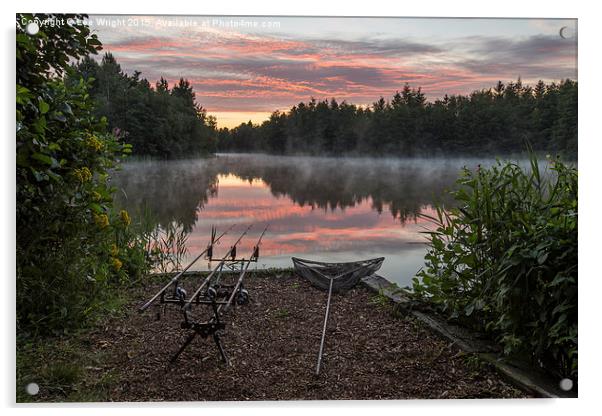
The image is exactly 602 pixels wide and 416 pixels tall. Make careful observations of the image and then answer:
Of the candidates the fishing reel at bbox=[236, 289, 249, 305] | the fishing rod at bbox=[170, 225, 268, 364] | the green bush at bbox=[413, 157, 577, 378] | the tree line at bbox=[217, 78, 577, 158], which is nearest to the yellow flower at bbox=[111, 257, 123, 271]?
the fishing rod at bbox=[170, 225, 268, 364]

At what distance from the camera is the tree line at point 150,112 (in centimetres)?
354

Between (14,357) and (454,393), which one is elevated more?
(14,357)

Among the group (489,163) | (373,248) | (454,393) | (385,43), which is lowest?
(454,393)

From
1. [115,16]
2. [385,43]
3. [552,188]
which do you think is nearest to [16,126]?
[115,16]

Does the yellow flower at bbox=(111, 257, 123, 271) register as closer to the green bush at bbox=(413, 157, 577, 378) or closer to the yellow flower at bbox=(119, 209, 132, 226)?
the yellow flower at bbox=(119, 209, 132, 226)

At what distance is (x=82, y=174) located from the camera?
3723mm

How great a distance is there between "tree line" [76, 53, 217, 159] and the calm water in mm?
119

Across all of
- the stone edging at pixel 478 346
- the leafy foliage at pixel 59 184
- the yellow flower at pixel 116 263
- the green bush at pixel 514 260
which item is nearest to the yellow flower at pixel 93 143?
the leafy foliage at pixel 59 184

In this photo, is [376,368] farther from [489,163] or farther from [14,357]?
[14,357]

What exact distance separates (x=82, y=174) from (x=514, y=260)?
2.60 metres

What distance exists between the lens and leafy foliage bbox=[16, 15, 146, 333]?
10.6 ft

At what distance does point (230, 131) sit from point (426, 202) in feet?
4.31

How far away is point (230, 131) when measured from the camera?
3.70 metres
